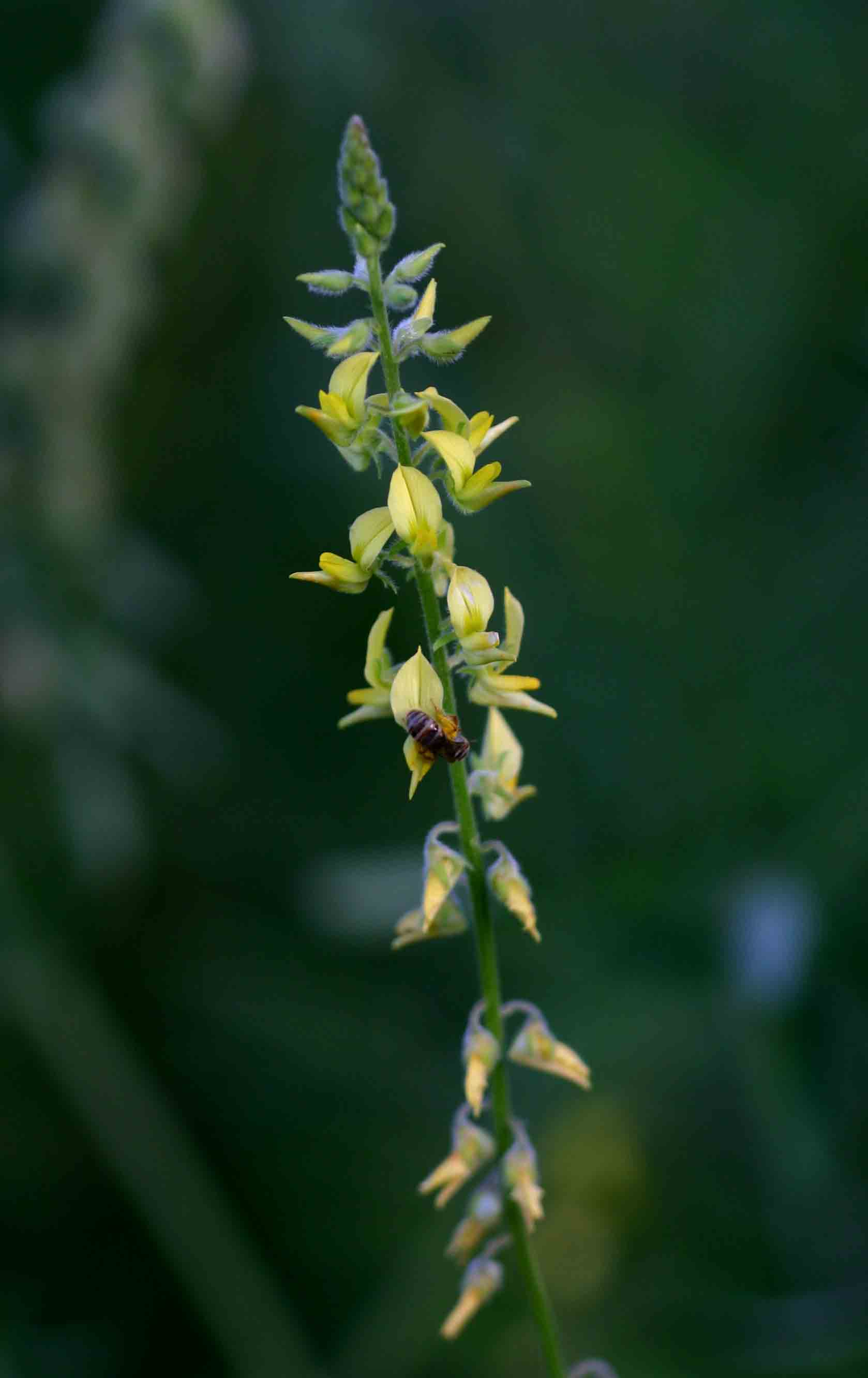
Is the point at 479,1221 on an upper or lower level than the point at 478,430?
lower

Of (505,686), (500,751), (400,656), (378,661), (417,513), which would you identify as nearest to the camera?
(417,513)

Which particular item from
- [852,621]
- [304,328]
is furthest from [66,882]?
[304,328]

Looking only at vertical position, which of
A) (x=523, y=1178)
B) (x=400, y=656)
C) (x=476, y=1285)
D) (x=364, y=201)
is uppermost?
(x=364, y=201)

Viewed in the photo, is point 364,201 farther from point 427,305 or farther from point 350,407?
point 350,407

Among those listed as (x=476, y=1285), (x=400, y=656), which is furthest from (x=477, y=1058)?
(x=400, y=656)

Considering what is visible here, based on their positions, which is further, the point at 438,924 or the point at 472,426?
the point at 438,924

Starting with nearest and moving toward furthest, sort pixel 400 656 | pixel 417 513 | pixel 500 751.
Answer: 1. pixel 417 513
2. pixel 500 751
3. pixel 400 656
